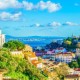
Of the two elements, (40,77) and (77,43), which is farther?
(77,43)

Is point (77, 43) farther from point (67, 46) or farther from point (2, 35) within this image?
point (2, 35)

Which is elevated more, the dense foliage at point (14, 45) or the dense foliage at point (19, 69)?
the dense foliage at point (14, 45)

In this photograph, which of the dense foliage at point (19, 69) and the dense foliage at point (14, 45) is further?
the dense foliage at point (14, 45)

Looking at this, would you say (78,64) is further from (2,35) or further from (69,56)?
(69,56)

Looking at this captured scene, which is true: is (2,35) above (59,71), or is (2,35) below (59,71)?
above

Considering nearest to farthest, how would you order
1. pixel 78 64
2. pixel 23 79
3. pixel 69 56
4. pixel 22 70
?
1. pixel 23 79
2. pixel 22 70
3. pixel 78 64
4. pixel 69 56

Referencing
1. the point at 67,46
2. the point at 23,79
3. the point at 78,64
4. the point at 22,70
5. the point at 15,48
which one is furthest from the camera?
the point at 67,46

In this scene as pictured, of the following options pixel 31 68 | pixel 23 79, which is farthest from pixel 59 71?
pixel 23 79

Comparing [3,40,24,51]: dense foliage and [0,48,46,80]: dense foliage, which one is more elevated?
[3,40,24,51]: dense foliage

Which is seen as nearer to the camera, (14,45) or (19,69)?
(19,69)

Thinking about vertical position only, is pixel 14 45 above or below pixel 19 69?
above

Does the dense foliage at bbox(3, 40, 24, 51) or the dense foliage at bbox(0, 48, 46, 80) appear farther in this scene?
the dense foliage at bbox(3, 40, 24, 51)
